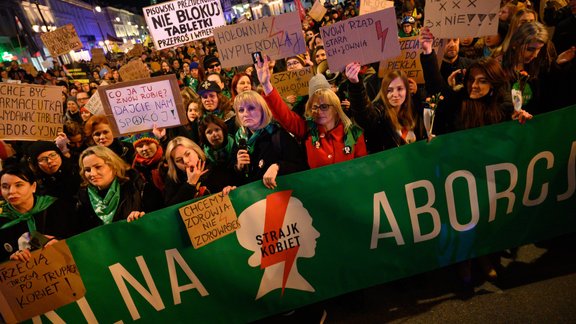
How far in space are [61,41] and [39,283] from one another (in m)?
7.39

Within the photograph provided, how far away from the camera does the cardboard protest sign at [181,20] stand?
648 centimetres

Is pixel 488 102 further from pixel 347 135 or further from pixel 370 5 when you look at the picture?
pixel 370 5

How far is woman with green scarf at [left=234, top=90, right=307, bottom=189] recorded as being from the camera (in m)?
3.21

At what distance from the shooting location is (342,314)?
10.6 ft

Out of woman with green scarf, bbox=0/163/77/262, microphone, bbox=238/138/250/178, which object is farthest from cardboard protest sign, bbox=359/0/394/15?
woman with green scarf, bbox=0/163/77/262

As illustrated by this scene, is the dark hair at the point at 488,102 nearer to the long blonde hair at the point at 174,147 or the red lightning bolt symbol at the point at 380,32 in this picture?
the red lightning bolt symbol at the point at 380,32

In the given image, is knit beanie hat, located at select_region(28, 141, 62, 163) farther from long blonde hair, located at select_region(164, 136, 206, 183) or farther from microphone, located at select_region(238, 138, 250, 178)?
microphone, located at select_region(238, 138, 250, 178)

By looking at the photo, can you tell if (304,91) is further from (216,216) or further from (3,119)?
(3,119)

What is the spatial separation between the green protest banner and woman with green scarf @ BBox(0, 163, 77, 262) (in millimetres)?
553

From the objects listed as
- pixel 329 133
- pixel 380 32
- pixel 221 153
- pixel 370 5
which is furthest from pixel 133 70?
pixel 329 133

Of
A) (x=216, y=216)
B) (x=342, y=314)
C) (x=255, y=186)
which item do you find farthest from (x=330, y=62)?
(x=342, y=314)

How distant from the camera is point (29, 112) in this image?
3916 millimetres

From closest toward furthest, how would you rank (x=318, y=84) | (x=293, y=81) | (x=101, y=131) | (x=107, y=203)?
(x=107, y=203)
(x=318, y=84)
(x=101, y=131)
(x=293, y=81)

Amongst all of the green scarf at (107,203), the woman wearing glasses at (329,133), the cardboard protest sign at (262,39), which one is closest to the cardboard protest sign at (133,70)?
the cardboard protest sign at (262,39)
